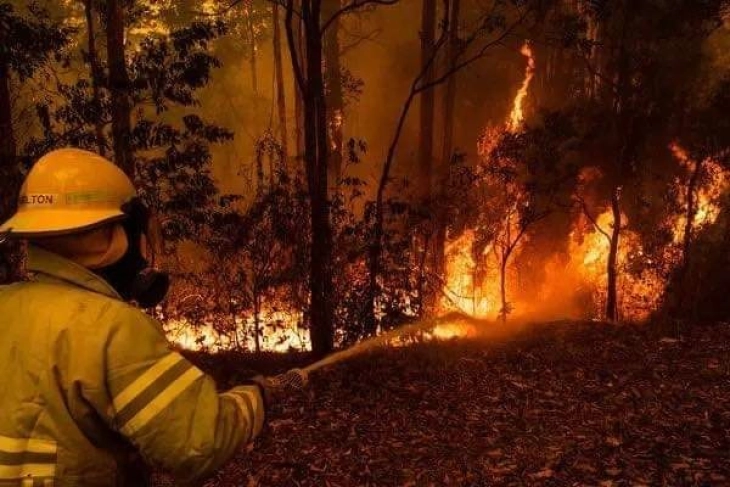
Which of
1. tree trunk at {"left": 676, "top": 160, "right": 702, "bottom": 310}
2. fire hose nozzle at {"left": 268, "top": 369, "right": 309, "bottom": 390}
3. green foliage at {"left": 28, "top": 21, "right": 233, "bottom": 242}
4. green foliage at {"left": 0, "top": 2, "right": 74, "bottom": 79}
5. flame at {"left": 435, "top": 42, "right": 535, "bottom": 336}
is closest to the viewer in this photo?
fire hose nozzle at {"left": 268, "top": 369, "right": 309, "bottom": 390}

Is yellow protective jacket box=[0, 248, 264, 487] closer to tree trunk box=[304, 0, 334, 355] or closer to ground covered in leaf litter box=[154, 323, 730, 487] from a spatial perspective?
ground covered in leaf litter box=[154, 323, 730, 487]

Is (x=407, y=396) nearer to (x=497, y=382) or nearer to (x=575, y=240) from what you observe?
(x=497, y=382)

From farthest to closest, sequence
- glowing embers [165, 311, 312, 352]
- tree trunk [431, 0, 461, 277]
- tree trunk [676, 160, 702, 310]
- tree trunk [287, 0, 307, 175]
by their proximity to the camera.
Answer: tree trunk [676, 160, 702, 310] → tree trunk [431, 0, 461, 277] → tree trunk [287, 0, 307, 175] → glowing embers [165, 311, 312, 352]

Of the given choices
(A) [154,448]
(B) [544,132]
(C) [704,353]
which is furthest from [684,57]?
(A) [154,448]

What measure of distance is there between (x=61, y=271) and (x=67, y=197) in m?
0.26

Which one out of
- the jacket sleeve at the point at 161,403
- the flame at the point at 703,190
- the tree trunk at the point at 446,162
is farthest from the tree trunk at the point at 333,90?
the jacket sleeve at the point at 161,403

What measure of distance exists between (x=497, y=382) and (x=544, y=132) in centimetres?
1051

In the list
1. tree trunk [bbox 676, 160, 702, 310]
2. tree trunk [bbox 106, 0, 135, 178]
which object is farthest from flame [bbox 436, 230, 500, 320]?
tree trunk [bbox 106, 0, 135, 178]

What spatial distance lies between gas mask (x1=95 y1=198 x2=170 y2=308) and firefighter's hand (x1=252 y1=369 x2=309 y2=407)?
536 millimetres

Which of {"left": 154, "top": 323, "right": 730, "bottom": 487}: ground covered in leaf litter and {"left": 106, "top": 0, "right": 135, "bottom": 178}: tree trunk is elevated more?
{"left": 106, "top": 0, "right": 135, "bottom": 178}: tree trunk

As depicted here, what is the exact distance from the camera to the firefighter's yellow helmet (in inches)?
73.5

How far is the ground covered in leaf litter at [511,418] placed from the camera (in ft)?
16.5

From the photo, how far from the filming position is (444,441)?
18.9 feet

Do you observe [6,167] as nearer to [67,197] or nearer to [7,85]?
[7,85]
